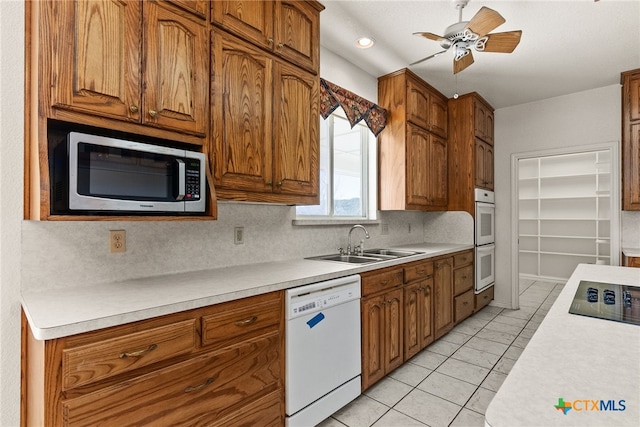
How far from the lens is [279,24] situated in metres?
1.99

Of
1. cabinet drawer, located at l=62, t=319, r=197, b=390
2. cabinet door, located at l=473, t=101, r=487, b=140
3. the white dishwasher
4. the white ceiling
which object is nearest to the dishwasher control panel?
the white dishwasher

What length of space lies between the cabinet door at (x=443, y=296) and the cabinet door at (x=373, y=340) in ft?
3.07

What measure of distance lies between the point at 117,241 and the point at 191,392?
818mm

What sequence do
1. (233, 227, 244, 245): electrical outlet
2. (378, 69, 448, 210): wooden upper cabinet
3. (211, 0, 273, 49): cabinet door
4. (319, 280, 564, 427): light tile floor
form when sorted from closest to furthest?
(211, 0, 273, 49): cabinet door
(319, 280, 564, 427): light tile floor
(233, 227, 244, 245): electrical outlet
(378, 69, 448, 210): wooden upper cabinet

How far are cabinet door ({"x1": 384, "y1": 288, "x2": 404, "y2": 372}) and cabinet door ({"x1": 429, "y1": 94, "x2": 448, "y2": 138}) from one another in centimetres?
209

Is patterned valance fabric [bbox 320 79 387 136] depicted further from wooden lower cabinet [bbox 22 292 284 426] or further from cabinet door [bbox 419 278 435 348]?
wooden lower cabinet [bbox 22 292 284 426]

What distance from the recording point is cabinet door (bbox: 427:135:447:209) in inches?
144

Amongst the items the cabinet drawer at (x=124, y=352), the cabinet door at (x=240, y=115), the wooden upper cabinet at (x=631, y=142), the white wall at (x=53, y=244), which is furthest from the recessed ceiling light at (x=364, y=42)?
the wooden upper cabinet at (x=631, y=142)

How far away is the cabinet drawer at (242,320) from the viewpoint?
1373mm

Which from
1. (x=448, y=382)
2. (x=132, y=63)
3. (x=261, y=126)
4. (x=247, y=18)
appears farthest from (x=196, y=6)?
(x=448, y=382)

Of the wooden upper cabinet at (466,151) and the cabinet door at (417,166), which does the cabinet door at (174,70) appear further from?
the wooden upper cabinet at (466,151)

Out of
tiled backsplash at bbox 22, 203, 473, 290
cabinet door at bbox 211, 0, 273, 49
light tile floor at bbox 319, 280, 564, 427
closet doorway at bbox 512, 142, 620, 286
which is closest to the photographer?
tiled backsplash at bbox 22, 203, 473, 290

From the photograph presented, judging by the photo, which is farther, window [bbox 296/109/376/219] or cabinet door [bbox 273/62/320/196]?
window [bbox 296/109/376/219]

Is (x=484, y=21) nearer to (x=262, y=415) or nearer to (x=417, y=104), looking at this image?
(x=417, y=104)
